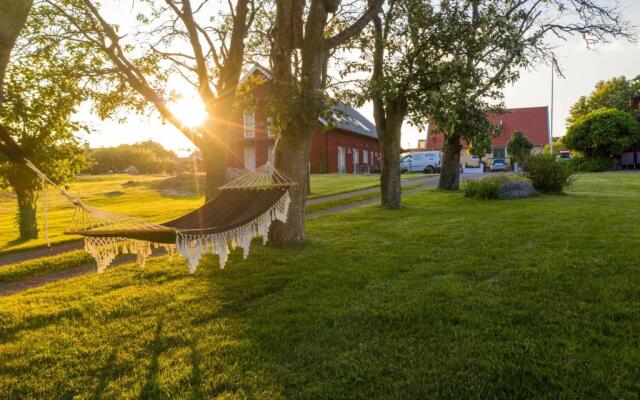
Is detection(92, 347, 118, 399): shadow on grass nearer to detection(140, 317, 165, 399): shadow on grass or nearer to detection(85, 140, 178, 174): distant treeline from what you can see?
detection(140, 317, 165, 399): shadow on grass

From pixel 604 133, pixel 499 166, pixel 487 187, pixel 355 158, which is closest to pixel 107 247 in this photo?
pixel 487 187

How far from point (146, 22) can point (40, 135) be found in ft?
12.7

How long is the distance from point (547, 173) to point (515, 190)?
1614 mm

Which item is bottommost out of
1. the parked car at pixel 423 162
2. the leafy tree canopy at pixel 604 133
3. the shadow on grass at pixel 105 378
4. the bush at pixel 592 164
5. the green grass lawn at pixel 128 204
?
the shadow on grass at pixel 105 378

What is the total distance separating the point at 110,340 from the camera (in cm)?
334

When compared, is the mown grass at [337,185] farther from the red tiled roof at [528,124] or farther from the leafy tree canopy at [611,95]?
the leafy tree canopy at [611,95]

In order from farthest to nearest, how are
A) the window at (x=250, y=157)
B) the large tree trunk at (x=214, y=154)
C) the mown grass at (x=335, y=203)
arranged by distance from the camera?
the window at (x=250, y=157) → the mown grass at (x=335, y=203) → the large tree trunk at (x=214, y=154)

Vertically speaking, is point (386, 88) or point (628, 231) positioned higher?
point (386, 88)

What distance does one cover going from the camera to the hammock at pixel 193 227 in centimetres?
366

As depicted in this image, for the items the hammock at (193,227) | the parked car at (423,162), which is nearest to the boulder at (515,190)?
the hammock at (193,227)

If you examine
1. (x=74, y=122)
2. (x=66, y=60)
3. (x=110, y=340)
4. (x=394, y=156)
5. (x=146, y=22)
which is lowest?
(x=110, y=340)

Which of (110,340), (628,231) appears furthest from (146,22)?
(628,231)

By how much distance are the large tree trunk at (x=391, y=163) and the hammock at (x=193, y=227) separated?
5.75 m

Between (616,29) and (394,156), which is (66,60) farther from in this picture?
(616,29)
